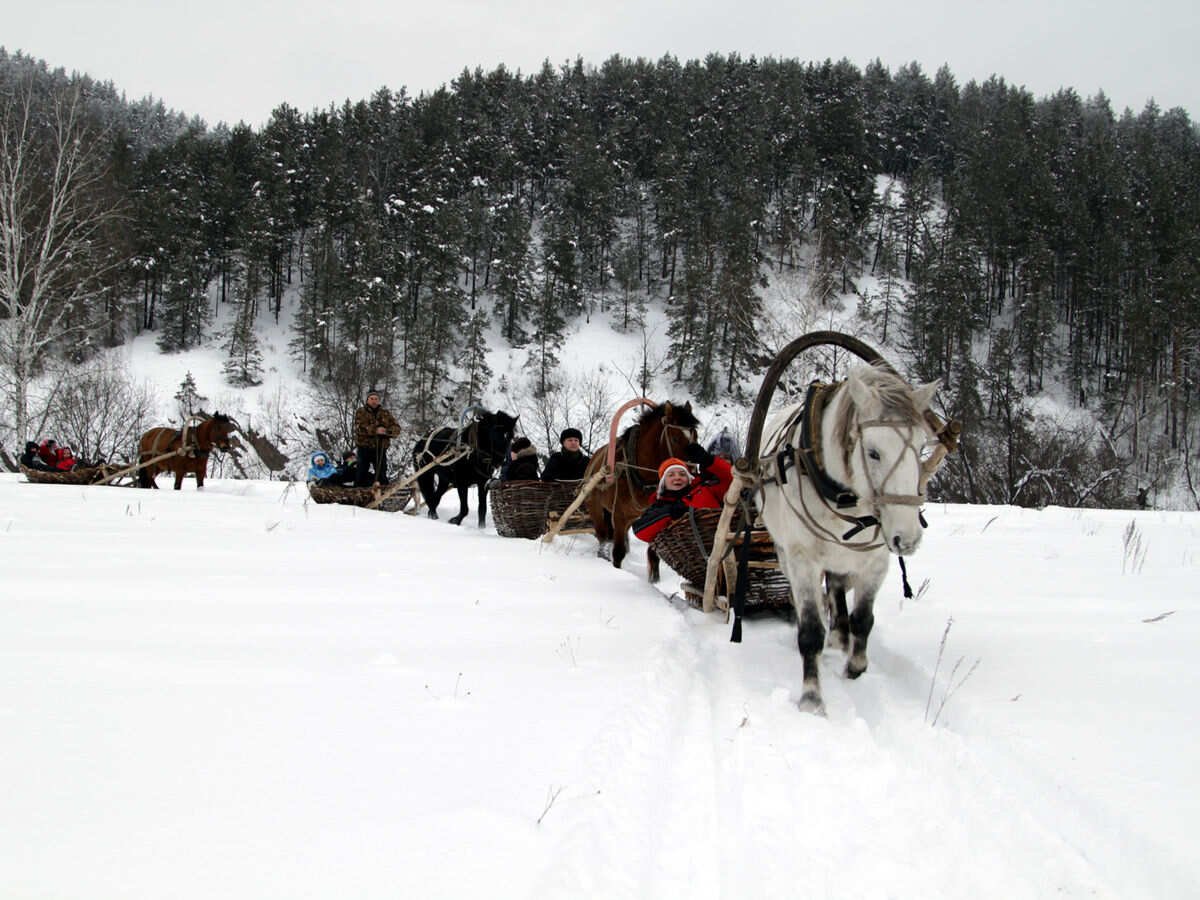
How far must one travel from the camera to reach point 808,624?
11.0ft

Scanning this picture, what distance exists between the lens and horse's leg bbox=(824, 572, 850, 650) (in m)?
3.96

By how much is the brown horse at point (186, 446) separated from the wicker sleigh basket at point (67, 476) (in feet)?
2.24

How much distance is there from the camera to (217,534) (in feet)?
19.1

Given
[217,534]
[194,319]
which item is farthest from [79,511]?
[194,319]

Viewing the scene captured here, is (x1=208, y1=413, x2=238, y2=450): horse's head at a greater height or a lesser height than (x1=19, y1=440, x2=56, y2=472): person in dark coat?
greater

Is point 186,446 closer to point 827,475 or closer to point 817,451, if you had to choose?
point 817,451

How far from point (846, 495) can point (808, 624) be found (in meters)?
0.70

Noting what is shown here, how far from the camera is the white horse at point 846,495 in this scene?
286 cm

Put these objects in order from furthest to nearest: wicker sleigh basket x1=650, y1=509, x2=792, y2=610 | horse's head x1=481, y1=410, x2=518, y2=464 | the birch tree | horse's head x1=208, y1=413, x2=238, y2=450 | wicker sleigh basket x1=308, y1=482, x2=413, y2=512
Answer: the birch tree < horse's head x1=208, y1=413, x2=238, y2=450 < wicker sleigh basket x1=308, y1=482, x2=413, y2=512 < horse's head x1=481, y1=410, x2=518, y2=464 < wicker sleigh basket x1=650, y1=509, x2=792, y2=610

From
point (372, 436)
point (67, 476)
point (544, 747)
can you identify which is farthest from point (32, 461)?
point (544, 747)

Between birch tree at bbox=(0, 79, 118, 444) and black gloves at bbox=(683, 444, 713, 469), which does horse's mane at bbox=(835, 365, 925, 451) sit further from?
birch tree at bbox=(0, 79, 118, 444)

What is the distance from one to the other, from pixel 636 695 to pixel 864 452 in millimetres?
1482

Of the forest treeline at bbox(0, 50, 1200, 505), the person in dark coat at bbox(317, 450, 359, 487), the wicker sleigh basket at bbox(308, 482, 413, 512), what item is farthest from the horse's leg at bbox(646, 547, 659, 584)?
the forest treeline at bbox(0, 50, 1200, 505)

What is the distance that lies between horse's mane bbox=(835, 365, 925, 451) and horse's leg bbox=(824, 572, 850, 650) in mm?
1097
